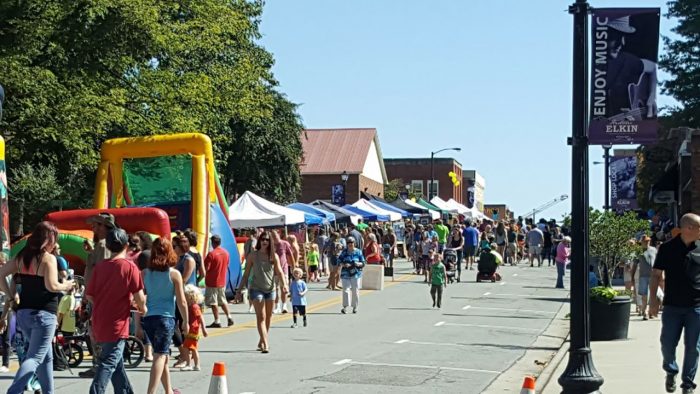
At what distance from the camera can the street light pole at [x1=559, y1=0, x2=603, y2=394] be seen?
10.5 m

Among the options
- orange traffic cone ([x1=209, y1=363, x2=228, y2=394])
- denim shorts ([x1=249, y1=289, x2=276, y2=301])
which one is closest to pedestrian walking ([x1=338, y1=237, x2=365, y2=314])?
denim shorts ([x1=249, y1=289, x2=276, y2=301])

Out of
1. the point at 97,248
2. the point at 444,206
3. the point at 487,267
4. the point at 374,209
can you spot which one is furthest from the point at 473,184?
the point at 97,248

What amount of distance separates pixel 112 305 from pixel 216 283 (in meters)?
11.3

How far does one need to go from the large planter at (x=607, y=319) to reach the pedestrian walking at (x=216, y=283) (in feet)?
22.4

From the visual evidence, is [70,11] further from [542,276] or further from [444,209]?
[444,209]

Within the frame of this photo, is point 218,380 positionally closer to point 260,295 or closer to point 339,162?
point 260,295

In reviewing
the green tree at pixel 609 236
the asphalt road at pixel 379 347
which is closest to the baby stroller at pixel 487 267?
the asphalt road at pixel 379 347

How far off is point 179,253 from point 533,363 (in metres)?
5.24

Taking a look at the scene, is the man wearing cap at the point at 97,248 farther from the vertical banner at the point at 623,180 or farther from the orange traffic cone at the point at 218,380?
the vertical banner at the point at 623,180

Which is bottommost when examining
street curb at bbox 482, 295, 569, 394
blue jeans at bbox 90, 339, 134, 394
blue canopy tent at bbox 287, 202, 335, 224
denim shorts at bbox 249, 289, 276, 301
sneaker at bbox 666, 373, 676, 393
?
street curb at bbox 482, 295, 569, 394

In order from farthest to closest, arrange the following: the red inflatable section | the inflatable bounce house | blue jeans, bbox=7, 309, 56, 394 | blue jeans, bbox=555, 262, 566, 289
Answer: blue jeans, bbox=555, 262, 566, 289 < the inflatable bounce house < the red inflatable section < blue jeans, bbox=7, 309, 56, 394

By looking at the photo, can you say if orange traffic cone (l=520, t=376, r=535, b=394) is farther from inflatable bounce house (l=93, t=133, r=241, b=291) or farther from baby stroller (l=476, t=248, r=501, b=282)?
baby stroller (l=476, t=248, r=501, b=282)

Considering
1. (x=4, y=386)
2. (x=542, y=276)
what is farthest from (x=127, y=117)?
(x=4, y=386)

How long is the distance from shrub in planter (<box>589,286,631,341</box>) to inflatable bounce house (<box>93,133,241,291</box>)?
9656 millimetres
